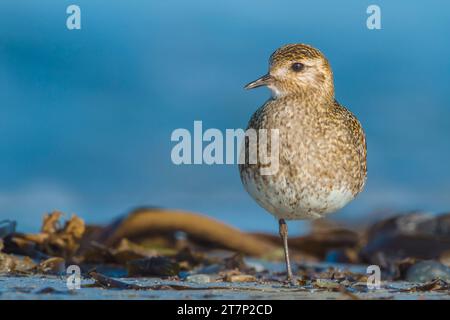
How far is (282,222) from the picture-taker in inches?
259

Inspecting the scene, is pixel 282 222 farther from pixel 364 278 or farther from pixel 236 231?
pixel 236 231

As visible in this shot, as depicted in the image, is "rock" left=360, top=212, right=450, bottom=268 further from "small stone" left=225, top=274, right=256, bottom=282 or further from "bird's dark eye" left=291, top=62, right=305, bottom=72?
"bird's dark eye" left=291, top=62, right=305, bottom=72

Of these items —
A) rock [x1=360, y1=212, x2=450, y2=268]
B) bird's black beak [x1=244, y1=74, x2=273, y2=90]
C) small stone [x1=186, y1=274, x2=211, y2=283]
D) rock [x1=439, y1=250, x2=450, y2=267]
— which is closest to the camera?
small stone [x1=186, y1=274, x2=211, y2=283]

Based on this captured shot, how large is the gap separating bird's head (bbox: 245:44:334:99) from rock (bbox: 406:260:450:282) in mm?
1359

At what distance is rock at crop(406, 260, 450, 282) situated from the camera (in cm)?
653

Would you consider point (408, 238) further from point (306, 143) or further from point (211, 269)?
point (306, 143)

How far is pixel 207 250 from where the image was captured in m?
8.40

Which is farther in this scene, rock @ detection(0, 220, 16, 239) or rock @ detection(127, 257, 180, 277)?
rock @ detection(0, 220, 16, 239)

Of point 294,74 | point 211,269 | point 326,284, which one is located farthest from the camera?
point 211,269

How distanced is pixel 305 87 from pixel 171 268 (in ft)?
5.08

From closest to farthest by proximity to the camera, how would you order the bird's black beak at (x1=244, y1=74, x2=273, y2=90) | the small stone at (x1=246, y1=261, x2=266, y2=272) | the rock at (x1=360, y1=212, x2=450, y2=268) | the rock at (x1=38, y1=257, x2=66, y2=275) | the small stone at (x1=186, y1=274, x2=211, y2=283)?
the small stone at (x1=186, y1=274, x2=211, y2=283), the rock at (x1=38, y1=257, x2=66, y2=275), the bird's black beak at (x1=244, y1=74, x2=273, y2=90), the small stone at (x1=246, y1=261, x2=266, y2=272), the rock at (x1=360, y1=212, x2=450, y2=268)

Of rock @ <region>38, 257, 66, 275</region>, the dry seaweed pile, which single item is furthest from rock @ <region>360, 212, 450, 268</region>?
rock @ <region>38, 257, 66, 275</region>

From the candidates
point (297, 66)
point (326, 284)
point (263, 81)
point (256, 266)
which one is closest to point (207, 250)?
point (256, 266)

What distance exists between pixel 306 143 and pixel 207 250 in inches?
99.6
